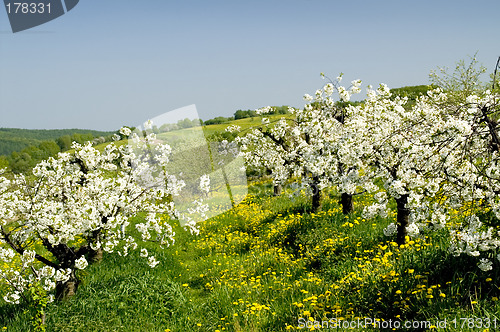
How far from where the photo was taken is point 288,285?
7715 mm

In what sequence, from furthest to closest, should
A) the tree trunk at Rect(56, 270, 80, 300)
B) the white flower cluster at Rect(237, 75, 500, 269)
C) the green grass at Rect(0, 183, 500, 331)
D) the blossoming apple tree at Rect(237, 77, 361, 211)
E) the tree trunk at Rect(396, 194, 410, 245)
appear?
the blossoming apple tree at Rect(237, 77, 361, 211), the tree trunk at Rect(396, 194, 410, 245), the tree trunk at Rect(56, 270, 80, 300), the green grass at Rect(0, 183, 500, 331), the white flower cluster at Rect(237, 75, 500, 269)

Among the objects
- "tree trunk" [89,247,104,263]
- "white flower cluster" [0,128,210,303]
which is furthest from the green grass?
"white flower cluster" [0,128,210,303]

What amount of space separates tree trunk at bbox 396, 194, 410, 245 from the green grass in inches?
12.3

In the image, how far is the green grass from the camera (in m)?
5.64

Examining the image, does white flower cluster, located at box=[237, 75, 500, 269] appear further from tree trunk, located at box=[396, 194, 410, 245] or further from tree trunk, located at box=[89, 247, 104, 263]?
tree trunk, located at box=[89, 247, 104, 263]

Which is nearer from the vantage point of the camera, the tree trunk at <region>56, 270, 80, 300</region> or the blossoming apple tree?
the tree trunk at <region>56, 270, 80, 300</region>

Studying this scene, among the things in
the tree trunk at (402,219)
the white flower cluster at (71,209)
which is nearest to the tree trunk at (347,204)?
the tree trunk at (402,219)

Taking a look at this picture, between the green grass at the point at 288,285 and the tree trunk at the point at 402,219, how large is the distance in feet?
1.03

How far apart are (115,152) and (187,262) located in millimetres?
4604

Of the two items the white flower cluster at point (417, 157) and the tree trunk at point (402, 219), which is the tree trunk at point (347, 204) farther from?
the tree trunk at point (402, 219)

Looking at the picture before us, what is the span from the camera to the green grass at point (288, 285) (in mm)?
5641

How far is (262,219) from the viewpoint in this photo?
1427 centimetres

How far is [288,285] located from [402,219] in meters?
3.50

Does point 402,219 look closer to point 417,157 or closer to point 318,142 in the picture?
point 417,157
